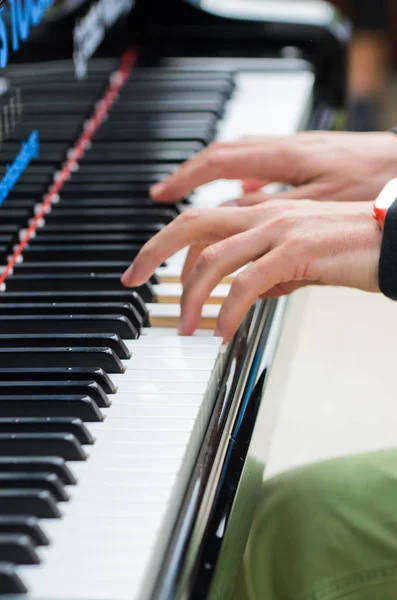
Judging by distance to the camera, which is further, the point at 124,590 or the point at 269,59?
the point at 269,59

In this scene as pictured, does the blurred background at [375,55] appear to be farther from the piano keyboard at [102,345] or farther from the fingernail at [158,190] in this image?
the fingernail at [158,190]

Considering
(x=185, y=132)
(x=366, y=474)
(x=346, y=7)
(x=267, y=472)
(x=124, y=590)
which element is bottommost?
(x=346, y=7)

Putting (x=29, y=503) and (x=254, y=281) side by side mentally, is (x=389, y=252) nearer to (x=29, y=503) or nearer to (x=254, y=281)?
(x=254, y=281)

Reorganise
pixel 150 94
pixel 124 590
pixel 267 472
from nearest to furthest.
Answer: pixel 124 590 < pixel 267 472 < pixel 150 94

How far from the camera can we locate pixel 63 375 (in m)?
0.99

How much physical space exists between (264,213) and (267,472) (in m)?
0.41

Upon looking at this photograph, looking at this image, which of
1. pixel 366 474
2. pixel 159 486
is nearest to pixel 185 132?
pixel 366 474

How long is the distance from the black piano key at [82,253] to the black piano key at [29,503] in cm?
52

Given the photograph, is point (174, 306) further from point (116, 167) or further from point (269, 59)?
point (269, 59)

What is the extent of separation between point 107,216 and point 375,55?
340 cm

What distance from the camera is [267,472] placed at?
4.56 ft

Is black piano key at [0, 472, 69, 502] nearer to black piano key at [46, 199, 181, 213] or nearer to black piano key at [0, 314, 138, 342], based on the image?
black piano key at [0, 314, 138, 342]

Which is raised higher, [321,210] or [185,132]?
[321,210]

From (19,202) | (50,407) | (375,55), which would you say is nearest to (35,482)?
(50,407)
